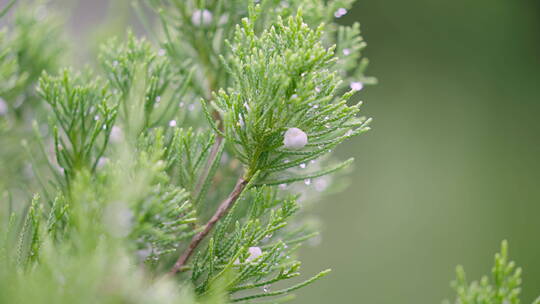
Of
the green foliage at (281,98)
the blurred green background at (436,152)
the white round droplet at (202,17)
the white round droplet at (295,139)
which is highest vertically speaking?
the blurred green background at (436,152)

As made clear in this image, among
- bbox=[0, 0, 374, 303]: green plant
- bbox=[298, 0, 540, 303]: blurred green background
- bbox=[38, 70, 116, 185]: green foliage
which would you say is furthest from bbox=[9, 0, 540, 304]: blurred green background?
bbox=[38, 70, 116, 185]: green foliage

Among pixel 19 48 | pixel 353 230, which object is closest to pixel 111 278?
pixel 19 48

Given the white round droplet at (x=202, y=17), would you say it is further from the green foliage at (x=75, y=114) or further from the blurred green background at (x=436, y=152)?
the blurred green background at (x=436, y=152)

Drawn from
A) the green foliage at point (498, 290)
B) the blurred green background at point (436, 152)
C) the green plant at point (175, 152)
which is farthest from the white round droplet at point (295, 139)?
the blurred green background at point (436, 152)

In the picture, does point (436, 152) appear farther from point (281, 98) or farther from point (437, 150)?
point (281, 98)

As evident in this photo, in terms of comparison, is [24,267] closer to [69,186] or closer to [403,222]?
[69,186]

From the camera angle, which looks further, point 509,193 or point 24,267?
point 509,193

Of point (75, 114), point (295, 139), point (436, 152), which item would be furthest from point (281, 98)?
point (436, 152)
